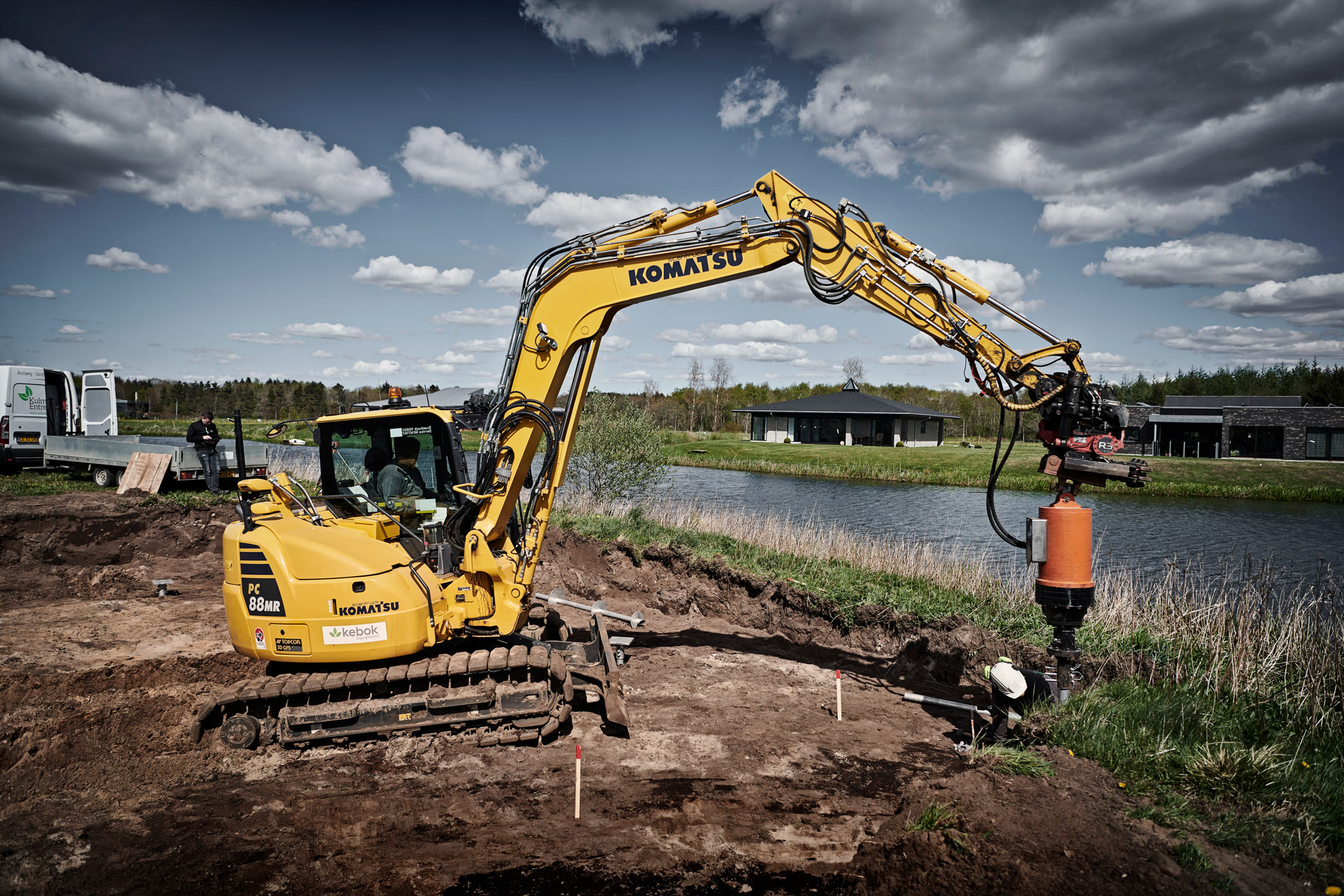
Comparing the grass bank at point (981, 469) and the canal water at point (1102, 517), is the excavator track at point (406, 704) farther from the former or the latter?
the grass bank at point (981, 469)

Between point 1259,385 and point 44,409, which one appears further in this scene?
point 1259,385

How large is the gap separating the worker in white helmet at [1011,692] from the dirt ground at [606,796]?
45 cm

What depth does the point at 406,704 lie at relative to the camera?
6.19 metres

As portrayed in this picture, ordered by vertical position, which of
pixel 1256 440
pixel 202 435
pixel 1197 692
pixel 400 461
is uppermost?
pixel 1256 440

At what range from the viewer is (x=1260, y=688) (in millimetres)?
6402

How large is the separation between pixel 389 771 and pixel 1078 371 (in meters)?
6.33

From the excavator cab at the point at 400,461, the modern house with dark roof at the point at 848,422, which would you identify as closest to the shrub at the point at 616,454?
the excavator cab at the point at 400,461

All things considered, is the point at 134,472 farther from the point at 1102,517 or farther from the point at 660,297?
the point at 1102,517

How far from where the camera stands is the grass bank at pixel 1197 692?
4727 mm

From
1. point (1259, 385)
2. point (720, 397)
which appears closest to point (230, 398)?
point (720, 397)

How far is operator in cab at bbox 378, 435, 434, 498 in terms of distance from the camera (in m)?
7.01

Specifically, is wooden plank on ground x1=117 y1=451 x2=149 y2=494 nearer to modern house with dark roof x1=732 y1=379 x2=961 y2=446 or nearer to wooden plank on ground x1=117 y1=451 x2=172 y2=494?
wooden plank on ground x1=117 y1=451 x2=172 y2=494

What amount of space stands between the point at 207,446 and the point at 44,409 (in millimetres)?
7866

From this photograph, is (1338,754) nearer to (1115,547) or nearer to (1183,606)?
(1183,606)
